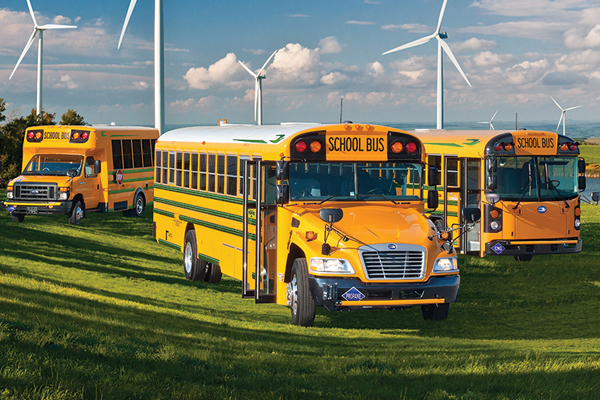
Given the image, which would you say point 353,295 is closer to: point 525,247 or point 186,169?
point 186,169

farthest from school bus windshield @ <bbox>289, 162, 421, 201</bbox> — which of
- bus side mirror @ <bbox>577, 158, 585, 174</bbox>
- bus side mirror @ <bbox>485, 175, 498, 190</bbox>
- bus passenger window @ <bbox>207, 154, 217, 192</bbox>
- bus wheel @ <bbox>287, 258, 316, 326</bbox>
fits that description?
bus side mirror @ <bbox>577, 158, 585, 174</bbox>

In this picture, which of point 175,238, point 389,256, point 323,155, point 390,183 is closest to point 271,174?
point 323,155

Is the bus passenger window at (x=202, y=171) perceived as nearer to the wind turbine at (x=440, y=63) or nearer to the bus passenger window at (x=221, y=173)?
the bus passenger window at (x=221, y=173)

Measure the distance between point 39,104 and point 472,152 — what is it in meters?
34.3

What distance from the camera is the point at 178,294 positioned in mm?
14203

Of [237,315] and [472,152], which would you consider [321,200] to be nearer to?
[237,315]

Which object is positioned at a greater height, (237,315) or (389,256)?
(389,256)

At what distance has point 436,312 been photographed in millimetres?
11461

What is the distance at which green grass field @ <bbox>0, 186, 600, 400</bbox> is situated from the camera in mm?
6977

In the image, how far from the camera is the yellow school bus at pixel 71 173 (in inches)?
958

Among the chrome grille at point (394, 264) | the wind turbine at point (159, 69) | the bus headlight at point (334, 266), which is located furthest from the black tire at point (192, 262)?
the wind turbine at point (159, 69)

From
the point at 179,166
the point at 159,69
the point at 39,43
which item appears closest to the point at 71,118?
the point at 39,43

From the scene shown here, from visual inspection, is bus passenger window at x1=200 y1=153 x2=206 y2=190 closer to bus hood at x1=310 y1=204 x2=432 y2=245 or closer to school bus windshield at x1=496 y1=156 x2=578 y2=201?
bus hood at x1=310 y1=204 x2=432 y2=245

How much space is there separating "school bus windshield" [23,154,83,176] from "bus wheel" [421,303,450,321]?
52.9ft
